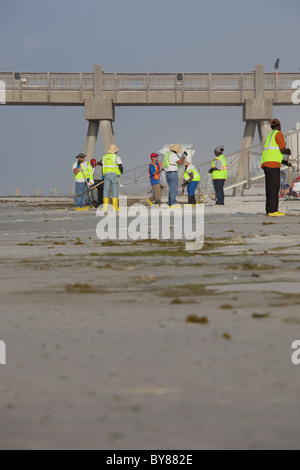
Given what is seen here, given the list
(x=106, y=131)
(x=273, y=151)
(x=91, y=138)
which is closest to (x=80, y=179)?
(x=273, y=151)

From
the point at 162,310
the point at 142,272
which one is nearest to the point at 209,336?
the point at 162,310

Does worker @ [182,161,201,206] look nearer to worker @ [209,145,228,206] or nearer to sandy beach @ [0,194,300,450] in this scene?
worker @ [209,145,228,206]

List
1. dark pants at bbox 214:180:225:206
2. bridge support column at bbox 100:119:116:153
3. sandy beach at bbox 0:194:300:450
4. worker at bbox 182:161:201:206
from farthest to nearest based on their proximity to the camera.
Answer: bridge support column at bbox 100:119:116:153 < worker at bbox 182:161:201:206 < dark pants at bbox 214:180:225:206 < sandy beach at bbox 0:194:300:450

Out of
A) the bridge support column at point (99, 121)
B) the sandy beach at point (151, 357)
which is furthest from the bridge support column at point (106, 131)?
the sandy beach at point (151, 357)

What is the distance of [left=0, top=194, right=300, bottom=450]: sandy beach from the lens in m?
2.50

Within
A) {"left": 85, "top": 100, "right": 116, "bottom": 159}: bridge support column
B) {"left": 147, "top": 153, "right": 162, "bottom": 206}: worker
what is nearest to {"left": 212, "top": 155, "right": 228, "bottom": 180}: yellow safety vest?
{"left": 147, "top": 153, "right": 162, "bottom": 206}: worker

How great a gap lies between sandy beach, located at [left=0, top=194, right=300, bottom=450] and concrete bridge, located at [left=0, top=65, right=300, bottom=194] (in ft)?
132

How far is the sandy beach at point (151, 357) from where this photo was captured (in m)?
2.50

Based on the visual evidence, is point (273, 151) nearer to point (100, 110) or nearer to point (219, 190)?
point (219, 190)

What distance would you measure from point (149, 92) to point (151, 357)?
144 ft

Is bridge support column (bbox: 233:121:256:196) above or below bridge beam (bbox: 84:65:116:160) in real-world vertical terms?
below

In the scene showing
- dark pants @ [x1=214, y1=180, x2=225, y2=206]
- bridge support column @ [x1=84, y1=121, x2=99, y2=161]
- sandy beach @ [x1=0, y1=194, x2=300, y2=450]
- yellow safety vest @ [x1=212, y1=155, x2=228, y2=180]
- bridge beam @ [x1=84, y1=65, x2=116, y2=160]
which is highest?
bridge beam @ [x1=84, y1=65, x2=116, y2=160]

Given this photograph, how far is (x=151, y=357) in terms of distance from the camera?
134 inches

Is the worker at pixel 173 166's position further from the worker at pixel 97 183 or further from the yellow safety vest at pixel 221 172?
the worker at pixel 97 183
